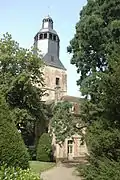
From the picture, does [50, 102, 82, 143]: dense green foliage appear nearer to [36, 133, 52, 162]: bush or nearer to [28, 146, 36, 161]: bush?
[36, 133, 52, 162]: bush

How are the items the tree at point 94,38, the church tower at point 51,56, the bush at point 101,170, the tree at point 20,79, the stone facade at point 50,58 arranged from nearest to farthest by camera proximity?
the bush at point 101,170, the tree at point 94,38, the tree at point 20,79, the stone facade at point 50,58, the church tower at point 51,56

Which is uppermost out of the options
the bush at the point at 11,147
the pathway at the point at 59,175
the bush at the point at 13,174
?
the bush at the point at 11,147

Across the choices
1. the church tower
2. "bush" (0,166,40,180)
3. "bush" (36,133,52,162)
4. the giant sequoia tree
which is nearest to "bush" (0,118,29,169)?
"bush" (0,166,40,180)

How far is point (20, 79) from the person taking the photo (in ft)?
109

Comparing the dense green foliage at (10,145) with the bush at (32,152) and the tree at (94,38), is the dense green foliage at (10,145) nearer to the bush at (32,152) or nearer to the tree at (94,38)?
the tree at (94,38)

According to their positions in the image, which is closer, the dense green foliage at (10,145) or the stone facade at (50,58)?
the dense green foliage at (10,145)

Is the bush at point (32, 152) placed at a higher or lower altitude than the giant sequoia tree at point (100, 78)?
lower

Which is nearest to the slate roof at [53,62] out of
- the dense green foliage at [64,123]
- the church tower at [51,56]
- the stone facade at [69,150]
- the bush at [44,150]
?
the church tower at [51,56]

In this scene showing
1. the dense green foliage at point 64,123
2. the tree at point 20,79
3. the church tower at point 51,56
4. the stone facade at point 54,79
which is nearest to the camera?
the dense green foliage at point 64,123

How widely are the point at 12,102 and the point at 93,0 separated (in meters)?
15.7

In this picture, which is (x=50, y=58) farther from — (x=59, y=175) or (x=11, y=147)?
(x=11, y=147)

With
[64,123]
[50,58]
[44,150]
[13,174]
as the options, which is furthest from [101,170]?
[50,58]

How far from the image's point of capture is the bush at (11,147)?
8906 millimetres

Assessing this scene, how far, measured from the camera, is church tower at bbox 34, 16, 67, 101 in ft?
180
